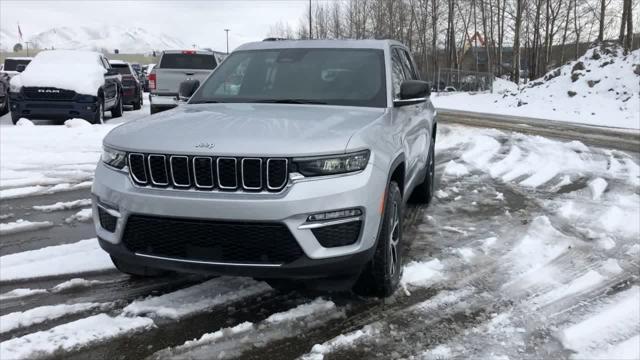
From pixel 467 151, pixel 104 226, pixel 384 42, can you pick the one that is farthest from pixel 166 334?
pixel 467 151

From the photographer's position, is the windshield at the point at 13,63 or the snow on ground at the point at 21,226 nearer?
the snow on ground at the point at 21,226

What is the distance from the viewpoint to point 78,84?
1405 centimetres

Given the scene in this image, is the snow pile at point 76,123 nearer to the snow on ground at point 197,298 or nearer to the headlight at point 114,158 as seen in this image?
the snow on ground at point 197,298

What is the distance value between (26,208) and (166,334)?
409 centimetres

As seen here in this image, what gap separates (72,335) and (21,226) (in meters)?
2.91

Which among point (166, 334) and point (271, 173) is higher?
point (271, 173)

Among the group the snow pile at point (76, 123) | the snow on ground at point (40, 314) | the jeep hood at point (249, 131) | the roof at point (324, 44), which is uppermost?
the roof at point (324, 44)

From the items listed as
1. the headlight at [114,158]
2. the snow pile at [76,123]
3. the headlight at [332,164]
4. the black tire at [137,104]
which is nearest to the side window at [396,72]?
the headlight at [332,164]

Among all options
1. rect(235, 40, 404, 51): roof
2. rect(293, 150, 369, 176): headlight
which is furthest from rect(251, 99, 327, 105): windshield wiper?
rect(293, 150, 369, 176): headlight

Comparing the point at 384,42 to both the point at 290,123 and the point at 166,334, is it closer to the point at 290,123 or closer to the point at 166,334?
the point at 290,123

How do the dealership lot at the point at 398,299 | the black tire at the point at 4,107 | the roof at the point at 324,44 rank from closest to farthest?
1. the dealership lot at the point at 398,299
2. the roof at the point at 324,44
3. the black tire at the point at 4,107

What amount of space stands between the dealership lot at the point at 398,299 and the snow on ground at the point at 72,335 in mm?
12

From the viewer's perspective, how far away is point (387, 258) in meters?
3.78

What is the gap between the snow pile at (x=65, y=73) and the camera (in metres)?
13.8
